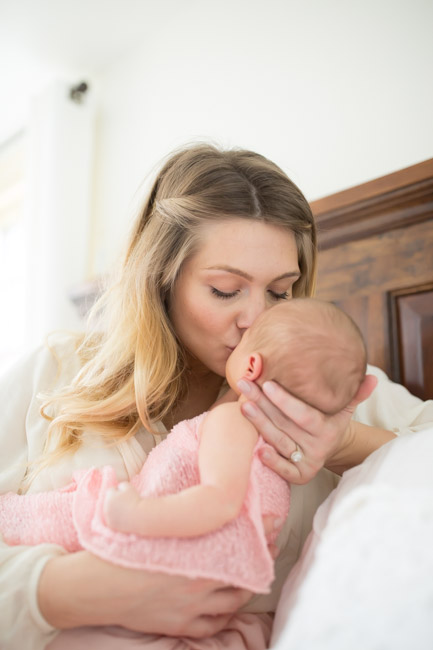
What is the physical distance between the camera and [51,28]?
288 centimetres

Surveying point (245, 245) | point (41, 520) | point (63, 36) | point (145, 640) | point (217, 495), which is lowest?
point (145, 640)

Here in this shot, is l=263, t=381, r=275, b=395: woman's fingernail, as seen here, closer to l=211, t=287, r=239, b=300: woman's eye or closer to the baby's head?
the baby's head

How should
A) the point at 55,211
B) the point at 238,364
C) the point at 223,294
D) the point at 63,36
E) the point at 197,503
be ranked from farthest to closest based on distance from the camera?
the point at 55,211 → the point at 63,36 → the point at 223,294 → the point at 238,364 → the point at 197,503

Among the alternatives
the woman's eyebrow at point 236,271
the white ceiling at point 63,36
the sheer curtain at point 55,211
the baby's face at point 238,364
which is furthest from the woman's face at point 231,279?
the white ceiling at point 63,36

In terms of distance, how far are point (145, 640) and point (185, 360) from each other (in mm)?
711

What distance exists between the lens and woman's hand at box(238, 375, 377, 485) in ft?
3.09

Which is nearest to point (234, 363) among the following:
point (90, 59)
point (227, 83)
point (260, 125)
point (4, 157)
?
point (260, 125)

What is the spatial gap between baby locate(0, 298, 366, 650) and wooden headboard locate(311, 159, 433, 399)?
1.87 feet

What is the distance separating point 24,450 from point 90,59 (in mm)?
2705

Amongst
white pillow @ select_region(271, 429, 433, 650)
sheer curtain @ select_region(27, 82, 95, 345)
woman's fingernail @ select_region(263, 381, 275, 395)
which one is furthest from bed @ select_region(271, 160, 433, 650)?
sheer curtain @ select_region(27, 82, 95, 345)

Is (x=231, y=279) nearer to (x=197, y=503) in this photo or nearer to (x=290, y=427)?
(x=290, y=427)

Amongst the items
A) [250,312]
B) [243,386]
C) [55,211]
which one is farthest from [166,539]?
[55,211]

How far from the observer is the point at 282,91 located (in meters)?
2.16

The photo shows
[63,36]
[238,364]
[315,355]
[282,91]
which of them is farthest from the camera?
[63,36]
